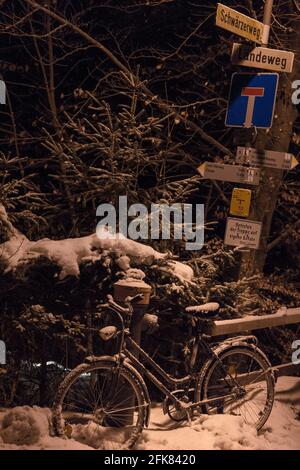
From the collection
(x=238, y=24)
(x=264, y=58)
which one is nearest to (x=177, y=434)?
(x=264, y=58)

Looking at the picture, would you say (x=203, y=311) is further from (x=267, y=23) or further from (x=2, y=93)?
(x=2, y=93)

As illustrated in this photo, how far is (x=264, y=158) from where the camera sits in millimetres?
6145

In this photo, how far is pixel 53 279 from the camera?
5500 millimetres

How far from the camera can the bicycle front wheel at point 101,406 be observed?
465cm

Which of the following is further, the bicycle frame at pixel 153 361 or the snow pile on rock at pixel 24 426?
the bicycle frame at pixel 153 361

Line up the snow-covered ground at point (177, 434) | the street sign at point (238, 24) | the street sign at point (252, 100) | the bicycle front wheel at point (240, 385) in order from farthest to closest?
the street sign at point (252, 100)
the street sign at point (238, 24)
the bicycle front wheel at point (240, 385)
the snow-covered ground at point (177, 434)

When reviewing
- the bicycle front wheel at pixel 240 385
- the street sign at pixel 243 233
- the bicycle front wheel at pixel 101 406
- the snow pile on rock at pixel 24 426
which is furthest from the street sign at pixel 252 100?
the snow pile on rock at pixel 24 426

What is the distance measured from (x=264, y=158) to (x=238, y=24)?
1272 millimetres

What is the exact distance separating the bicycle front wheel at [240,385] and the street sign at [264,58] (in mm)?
2653

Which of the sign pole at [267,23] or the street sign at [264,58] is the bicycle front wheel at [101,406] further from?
the sign pole at [267,23]

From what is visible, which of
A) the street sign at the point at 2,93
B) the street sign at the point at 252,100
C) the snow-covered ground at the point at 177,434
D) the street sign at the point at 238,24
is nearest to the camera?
the snow-covered ground at the point at 177,434

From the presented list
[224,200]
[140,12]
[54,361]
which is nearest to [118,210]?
[54,361]

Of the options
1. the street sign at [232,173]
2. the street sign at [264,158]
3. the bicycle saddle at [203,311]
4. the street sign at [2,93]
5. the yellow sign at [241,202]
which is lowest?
the bicycle saddle at [203,311]

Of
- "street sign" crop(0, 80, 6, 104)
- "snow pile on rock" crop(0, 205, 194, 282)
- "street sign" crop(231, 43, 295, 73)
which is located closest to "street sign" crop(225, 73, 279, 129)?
"street sign" crop(231, 43, 295, 73)
